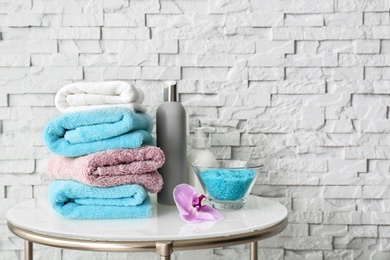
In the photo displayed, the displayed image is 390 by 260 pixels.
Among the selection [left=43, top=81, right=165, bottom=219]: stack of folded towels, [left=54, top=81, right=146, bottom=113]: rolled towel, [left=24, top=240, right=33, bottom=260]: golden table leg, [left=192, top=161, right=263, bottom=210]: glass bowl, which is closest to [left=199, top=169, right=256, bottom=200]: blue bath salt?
[left=192, top=161, right=263, bottom=210]: glass bowl

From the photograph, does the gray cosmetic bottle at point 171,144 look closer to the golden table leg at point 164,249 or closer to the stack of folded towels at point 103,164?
the stack of folded towels at point 103,164

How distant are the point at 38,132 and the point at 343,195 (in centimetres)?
82

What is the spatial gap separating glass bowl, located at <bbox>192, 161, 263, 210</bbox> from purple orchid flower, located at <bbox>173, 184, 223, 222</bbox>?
5cm

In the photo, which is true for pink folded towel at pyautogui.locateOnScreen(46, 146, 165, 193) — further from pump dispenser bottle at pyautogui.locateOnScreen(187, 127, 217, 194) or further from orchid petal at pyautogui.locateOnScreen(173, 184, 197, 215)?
pump dispenser bottle at pyautogui.locateOnScreen(187, 127, 217, 194)

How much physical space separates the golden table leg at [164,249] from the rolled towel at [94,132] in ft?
0.73

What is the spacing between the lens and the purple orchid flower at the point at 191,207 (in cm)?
90

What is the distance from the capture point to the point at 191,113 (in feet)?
4.11

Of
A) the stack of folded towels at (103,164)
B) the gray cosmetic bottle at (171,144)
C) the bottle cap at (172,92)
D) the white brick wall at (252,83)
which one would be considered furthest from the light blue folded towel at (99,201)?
the white brick wall at (252,83)

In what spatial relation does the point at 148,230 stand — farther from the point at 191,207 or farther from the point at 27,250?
the point at 27,250

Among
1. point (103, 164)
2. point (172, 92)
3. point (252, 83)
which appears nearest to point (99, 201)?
point (103, 164)

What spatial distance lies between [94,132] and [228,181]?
0.28m

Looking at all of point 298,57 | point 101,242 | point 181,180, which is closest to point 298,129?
point 298,57

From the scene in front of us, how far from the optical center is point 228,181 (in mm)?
937

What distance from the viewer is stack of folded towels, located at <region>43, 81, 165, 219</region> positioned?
0.89 metres
